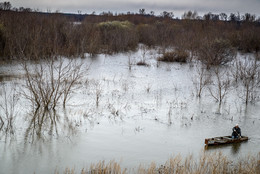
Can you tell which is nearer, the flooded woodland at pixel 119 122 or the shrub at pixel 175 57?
the flooded woodland at pixel 119 122

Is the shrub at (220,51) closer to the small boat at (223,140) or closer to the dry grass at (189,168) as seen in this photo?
the small boat at (223,140)

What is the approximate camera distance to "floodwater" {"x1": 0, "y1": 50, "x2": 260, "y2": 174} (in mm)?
11570

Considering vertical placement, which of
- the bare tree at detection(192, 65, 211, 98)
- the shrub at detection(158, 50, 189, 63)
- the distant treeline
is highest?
the distant treeline

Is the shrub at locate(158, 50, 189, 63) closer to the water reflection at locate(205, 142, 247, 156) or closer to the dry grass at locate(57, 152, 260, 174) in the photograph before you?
the water reflection at locate(205, 142, 247, 156)

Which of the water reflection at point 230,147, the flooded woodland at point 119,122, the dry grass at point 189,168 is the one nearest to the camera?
the dry grass at point 189,168

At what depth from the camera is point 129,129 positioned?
575 inches

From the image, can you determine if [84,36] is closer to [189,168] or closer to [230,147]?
[230,147]

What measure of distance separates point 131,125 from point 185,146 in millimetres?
3193

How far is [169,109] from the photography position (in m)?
17.8

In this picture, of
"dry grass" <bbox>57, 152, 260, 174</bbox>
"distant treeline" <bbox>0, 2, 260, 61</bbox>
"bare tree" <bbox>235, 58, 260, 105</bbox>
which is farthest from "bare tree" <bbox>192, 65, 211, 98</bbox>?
"dry grass" <bbox>57, 152, 260, 174</bbox>

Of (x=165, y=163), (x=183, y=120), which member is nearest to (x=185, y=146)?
(x=165, y=163)

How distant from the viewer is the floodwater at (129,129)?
11570 millimetres

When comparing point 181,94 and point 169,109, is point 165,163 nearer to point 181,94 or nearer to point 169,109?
point 169,109

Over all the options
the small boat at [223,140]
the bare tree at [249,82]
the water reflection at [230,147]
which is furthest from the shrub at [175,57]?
the water reflection at [230,147]
